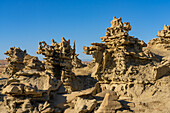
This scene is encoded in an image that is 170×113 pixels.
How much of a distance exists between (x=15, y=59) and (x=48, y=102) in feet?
55.9

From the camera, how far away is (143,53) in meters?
13.5

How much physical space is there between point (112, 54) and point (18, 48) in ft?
50.6

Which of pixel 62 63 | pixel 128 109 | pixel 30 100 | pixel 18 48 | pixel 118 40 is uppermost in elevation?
pixel 18 48

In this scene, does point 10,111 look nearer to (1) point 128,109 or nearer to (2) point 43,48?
(1) point 128,109

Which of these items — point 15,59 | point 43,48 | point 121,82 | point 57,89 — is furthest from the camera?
point 15,59

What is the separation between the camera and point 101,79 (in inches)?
541

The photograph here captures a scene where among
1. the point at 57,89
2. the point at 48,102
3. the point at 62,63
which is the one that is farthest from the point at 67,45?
the point at 48,102

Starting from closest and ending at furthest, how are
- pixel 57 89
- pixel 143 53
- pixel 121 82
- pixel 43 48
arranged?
pixel 57 89 → pixel 121 82 → pixel 143 53 → pixel 43 48

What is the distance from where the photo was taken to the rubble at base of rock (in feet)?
23.8

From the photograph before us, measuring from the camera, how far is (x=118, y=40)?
44.8ft

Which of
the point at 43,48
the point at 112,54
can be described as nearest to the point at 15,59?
the point at 43,48

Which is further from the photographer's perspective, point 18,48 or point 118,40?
point 18,48

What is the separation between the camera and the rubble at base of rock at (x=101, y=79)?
7.26m

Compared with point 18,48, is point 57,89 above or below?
below
